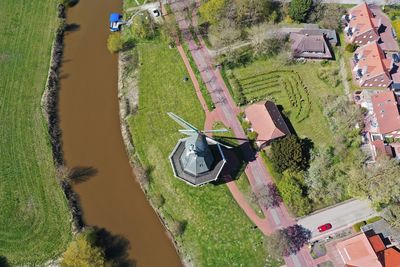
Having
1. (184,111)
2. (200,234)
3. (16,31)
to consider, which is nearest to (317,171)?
(200,234)

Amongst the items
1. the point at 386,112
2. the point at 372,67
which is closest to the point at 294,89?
the point at 372,67

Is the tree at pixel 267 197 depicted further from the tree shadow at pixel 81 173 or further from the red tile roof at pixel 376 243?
the tree shadow at pixel 81 173

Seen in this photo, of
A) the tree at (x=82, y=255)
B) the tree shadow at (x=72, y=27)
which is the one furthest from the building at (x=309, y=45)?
the tree at (x=82, y=255)

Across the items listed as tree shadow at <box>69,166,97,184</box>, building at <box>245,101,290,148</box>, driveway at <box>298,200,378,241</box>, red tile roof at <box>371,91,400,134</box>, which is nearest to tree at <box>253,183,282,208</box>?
driveway at <box>298,200,378,241</box>

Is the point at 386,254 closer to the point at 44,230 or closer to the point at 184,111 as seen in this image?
the point at 184,111

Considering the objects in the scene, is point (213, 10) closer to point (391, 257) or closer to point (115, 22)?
point (115, 22)
